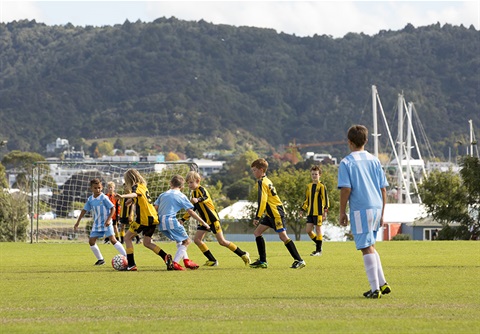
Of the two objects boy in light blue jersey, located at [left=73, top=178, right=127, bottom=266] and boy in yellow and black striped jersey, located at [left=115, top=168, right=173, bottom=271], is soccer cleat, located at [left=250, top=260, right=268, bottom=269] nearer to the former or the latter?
boy in yellow and black striped jersey, located at [left=115, top=168, right=173, bottom=271]

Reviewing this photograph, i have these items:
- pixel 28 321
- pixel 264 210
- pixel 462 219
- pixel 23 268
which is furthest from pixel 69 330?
pixel 462 219

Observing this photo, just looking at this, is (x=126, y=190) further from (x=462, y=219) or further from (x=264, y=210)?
(x=462, y=219)

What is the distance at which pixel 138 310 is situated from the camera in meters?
11.1

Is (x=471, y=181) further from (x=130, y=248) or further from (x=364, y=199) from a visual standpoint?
(x=364, y=199)

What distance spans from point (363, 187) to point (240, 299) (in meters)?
1.94

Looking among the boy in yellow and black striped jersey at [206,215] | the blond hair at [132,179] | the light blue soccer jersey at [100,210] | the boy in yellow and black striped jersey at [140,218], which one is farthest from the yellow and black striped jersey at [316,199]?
the boy in yellow and black striped jersey at [140,218]

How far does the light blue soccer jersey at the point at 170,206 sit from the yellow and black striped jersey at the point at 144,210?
0.16 m

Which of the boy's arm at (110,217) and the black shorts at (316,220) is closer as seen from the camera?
the boy's arm at (110,217)

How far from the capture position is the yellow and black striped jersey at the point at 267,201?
1728cm

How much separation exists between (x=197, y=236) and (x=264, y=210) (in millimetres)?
1663

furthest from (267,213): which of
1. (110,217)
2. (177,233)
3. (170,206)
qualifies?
(110,217)

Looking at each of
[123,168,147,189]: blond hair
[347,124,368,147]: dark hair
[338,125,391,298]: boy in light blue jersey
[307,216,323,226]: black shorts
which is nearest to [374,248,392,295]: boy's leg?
[338,125,391,298]: boy in light blue jersey

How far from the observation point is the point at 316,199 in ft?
75.4

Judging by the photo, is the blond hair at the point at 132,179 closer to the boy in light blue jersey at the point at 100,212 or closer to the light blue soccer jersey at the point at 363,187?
the boy in light blue jersey at the point at 100,212
